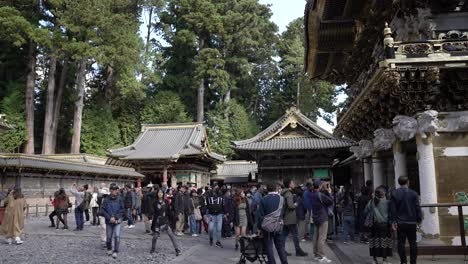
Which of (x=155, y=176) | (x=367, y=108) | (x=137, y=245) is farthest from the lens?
(x=155, y=176)

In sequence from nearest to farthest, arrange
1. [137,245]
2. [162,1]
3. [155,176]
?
[137,245], [155,176], [162,1]

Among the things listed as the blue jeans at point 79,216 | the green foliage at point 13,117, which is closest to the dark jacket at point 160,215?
the blue jeans at point 79,216

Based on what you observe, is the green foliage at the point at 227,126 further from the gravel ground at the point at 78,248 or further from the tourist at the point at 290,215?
the tourist at the point at 290,215

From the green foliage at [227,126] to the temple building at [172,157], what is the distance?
21.2 feet

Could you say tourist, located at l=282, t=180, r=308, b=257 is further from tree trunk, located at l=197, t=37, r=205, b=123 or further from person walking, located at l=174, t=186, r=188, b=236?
tree trunk, located at l=197, t=37, r=205, b=123

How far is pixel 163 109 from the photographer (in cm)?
4791

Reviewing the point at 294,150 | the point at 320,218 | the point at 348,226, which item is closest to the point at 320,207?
the point at 320,218

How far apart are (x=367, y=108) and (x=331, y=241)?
14.9ft

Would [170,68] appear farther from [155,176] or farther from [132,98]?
[155,176]

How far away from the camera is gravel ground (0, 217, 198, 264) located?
10.1 metres

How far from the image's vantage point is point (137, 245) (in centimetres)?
1256

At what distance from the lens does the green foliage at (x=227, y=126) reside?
45.9 m

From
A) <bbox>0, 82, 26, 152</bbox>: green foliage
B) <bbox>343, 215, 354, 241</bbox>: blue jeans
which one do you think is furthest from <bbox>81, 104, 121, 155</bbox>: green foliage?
<bbox>343, 215, 354, 241</bbox>: blue jeans

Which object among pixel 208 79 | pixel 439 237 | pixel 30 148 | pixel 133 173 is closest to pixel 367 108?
pixel 439 237
